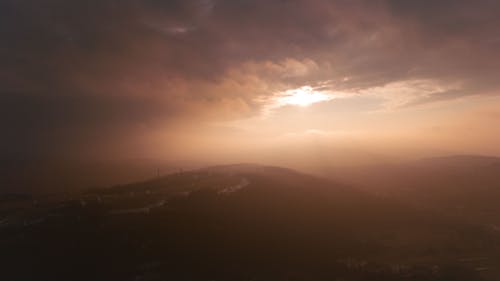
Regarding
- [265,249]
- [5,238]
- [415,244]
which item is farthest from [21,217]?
[415,244]

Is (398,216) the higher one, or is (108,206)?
(108,206)

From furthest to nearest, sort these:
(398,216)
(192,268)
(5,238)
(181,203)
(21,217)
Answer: (398,216)
(181,203)
(21,217)
(5,238)
(192,268)

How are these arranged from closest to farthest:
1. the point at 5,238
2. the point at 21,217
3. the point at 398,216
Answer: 1. the point at 5,238
2. the point at 21,217
3. the point at 398,216

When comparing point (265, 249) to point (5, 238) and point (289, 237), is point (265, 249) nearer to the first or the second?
point (289, 237)

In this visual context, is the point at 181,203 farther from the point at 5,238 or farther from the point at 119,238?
the point at 5,238

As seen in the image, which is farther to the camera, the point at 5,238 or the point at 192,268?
the point at 5,238

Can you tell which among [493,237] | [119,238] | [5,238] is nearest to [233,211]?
[119,238]

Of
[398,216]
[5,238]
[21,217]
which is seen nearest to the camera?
[5,238]
